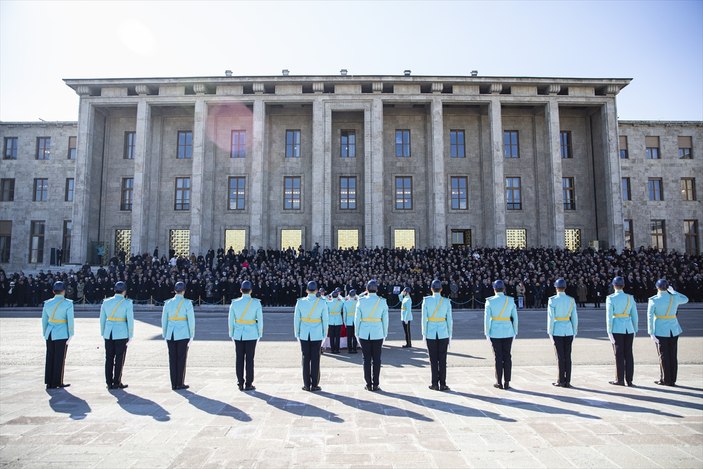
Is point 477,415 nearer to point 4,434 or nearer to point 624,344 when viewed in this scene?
point 624,344

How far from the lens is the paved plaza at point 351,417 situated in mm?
4500

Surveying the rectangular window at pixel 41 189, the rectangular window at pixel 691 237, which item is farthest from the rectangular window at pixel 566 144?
the rectangular window at pixel 41 189

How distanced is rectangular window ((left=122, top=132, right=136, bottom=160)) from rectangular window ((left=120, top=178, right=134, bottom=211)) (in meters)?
1.94

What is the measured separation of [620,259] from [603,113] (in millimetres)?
13221

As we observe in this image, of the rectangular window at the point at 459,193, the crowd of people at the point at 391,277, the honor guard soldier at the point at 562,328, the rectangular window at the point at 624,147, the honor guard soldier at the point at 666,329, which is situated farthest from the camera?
the rectangular window at the point at 624,147

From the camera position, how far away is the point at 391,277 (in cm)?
2358

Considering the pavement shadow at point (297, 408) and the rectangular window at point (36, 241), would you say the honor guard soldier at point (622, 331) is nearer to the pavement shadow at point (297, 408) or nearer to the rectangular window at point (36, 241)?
the pavement shadow at point (297, 408)

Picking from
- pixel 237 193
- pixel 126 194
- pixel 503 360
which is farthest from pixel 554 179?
pixel 126 194

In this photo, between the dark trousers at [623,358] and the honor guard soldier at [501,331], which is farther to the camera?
the dark trousers at [623,358]

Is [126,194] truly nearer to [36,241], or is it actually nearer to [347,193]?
[36,241]

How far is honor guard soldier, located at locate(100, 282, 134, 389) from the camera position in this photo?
7547mm

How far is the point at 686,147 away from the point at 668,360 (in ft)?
132

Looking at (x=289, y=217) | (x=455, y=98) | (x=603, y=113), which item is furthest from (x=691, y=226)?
(x=289, y=217)

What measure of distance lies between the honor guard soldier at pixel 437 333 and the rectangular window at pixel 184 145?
31752 mm
